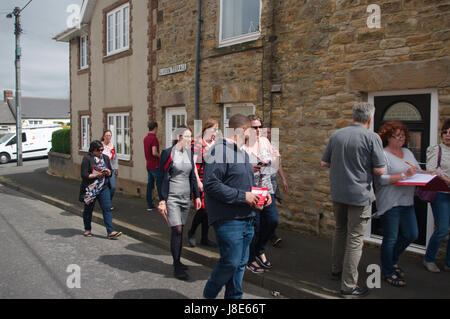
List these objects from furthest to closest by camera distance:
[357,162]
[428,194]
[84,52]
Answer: [84,52]
[428,194]
[357,162]

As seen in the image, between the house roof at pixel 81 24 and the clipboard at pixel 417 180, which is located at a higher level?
the house roof at pixel 81 24

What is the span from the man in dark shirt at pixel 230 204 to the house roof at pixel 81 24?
13068 mm

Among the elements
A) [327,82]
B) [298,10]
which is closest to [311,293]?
[327,82]

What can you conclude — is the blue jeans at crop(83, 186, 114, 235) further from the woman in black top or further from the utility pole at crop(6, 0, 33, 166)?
the utility pole at crop(6, 0, 33, 166)

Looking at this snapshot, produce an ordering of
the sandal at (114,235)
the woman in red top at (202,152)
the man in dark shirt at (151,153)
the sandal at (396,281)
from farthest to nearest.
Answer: the man in dark shirt at (151,153) → the sandal at (114,235) → the woman in red top at (202,152) → the sandal at (396,281)

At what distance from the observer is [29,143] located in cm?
2762

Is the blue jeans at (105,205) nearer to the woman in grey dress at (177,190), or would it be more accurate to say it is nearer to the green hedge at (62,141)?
the woman in grey dress at (177,190)

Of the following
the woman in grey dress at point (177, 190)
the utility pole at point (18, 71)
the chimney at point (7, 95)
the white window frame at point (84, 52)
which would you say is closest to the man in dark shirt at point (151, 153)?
the woman in grey dress at point (177, 190)

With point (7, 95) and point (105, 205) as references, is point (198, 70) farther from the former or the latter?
point (7, 95)

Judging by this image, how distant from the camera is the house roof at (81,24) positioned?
14.5 meters

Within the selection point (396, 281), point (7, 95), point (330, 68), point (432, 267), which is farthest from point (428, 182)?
point (7, 95)

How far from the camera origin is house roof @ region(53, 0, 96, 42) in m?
14.5

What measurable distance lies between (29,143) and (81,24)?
15.3 meters

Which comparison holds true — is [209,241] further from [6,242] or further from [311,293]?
[6,242]
